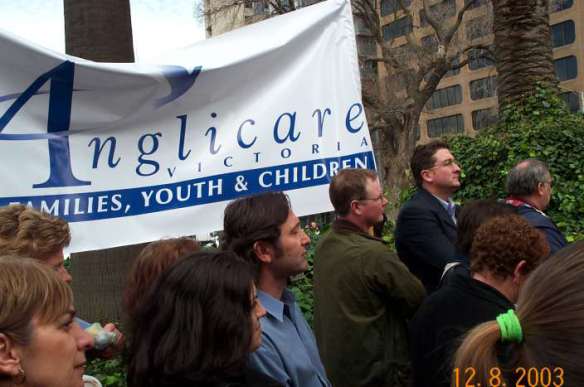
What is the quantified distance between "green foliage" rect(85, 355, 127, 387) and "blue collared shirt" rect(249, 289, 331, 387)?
1663 mm

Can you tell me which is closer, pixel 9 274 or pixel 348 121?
pixel 9 274

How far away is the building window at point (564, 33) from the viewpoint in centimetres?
5372

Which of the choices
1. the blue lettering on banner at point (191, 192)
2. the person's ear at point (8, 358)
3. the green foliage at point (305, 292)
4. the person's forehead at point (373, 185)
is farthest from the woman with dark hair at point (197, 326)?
the green foliage at point (305, 292)

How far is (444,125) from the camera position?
64.9m

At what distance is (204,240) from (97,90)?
3790mm

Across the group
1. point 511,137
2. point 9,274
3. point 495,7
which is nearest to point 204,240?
point 511,137

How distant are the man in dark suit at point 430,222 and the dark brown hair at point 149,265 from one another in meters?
1.50

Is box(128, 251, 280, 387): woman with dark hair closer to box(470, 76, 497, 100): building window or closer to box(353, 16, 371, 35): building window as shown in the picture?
box(353, 16, 371, 35): building window

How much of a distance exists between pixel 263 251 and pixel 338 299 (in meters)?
0.76

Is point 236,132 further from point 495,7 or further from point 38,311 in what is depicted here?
point 495,7

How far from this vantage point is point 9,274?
1864 millimetres

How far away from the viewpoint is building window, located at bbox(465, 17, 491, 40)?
96.0ft

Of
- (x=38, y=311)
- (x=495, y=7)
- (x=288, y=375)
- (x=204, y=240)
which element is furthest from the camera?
(x=204, y=240)
